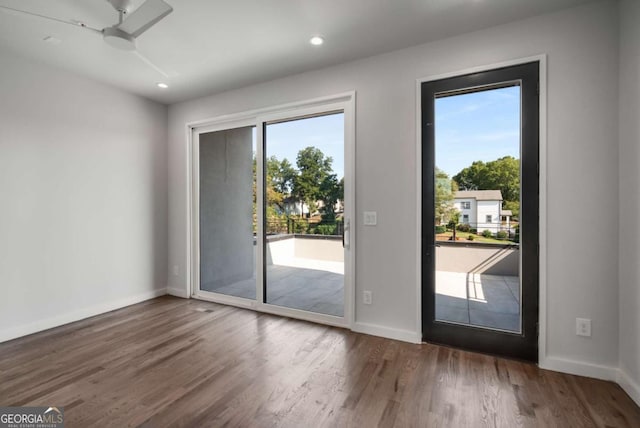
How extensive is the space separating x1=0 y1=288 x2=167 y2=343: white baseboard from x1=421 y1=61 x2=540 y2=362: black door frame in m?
3.55

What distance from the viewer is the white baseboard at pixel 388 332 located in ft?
9.10

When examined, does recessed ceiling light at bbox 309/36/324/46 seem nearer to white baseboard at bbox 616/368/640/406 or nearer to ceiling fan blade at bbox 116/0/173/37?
ceiling fan blade at bbox 116/0/173/37

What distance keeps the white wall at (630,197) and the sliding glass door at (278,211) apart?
79.3 inches

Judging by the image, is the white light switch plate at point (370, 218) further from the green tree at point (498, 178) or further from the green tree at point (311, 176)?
the green tree at point (498, 178)

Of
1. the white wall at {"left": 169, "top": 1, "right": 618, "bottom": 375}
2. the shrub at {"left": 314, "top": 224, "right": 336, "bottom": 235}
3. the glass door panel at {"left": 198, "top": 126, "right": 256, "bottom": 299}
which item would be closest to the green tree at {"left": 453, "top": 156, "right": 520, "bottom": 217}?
the white wall at {"left": 169, "top": 1, "right": 618, "bottom": 375}

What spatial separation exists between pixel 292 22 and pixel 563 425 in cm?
322

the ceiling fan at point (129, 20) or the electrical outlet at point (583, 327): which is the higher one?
the ceiling fan at point (129, 20)

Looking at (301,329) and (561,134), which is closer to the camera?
(561,134)

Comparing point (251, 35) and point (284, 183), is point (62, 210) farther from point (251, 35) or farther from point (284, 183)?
point (251, 35)

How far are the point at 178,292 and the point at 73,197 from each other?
174 cm

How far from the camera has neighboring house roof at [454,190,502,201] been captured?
2.53m

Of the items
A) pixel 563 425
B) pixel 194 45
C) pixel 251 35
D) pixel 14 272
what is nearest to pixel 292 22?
pixel 251 35

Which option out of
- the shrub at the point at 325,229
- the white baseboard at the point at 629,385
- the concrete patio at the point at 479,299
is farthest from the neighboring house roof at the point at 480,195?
the white baseboard at the point at 629,385

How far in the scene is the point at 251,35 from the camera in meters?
2.61
